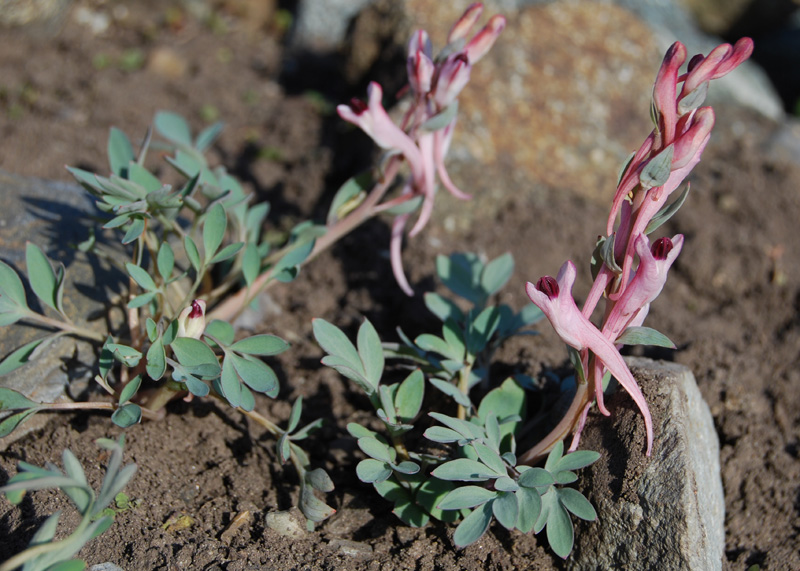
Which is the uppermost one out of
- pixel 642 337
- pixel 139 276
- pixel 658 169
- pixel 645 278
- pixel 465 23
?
pixel 465 23

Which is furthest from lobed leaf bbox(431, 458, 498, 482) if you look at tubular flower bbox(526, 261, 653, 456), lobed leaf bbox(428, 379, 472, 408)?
tubular flower bbox(526, 261, 653, 456)

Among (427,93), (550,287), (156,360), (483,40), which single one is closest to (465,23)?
(483,40)

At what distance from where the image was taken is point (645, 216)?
4.87ft

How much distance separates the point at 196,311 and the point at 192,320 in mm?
34

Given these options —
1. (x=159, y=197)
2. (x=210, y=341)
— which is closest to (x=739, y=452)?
(x=210, y=341)

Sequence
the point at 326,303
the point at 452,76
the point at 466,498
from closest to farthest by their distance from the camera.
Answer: the point at 466,498, the point at 452,76, the point at 326,303

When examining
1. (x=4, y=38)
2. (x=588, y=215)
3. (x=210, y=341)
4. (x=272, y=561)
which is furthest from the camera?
(x=4, y=38)

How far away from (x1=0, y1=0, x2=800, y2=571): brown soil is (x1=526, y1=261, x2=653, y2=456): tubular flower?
0.62 m

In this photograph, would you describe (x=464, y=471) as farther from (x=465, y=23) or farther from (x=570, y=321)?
(x=465, y=23)

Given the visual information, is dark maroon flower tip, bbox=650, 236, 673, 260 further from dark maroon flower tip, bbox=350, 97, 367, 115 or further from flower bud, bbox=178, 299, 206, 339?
flower bud, bbox=178, 299, 206, 339

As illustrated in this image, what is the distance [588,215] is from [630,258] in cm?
174

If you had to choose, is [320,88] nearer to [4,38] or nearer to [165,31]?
[165,31]

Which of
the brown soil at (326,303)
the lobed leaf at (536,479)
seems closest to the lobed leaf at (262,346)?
the brown soil at (326,303)

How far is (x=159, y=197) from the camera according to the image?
180 cm
